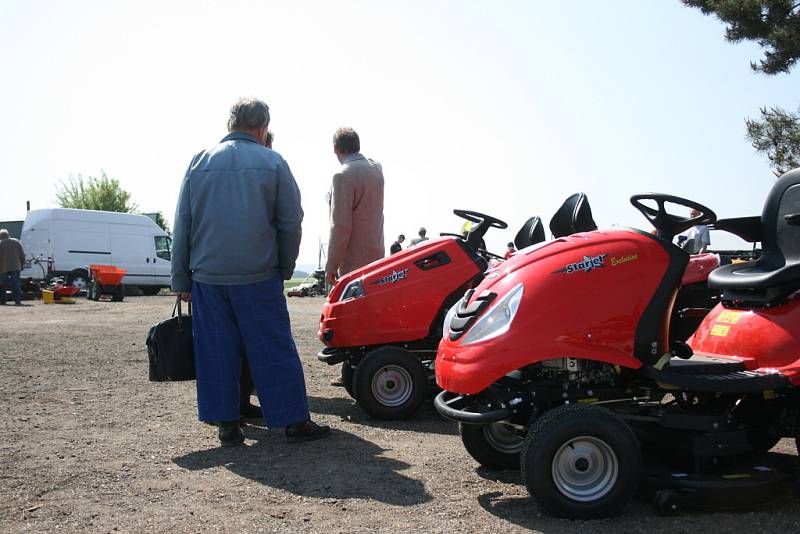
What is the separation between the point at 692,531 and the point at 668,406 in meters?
0.70

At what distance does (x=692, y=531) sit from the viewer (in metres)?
3.26

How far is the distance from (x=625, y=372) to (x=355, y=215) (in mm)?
3430

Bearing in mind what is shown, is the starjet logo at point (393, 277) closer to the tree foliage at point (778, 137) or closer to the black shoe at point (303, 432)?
the black shoe at point (303, 432)

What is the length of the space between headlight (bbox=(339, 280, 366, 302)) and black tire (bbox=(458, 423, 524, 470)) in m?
1.89

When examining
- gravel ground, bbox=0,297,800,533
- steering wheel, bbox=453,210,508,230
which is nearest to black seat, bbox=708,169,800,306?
gravel ground, bbox=0,297,800,533

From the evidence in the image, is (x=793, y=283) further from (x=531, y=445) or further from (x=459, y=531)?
(x=459, y=531)

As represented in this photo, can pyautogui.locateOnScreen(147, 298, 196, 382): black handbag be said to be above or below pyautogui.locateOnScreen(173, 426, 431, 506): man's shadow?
above

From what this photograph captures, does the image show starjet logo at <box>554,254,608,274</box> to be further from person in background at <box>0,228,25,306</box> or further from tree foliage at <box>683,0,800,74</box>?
person in background at <box>0,228,25,306</box>

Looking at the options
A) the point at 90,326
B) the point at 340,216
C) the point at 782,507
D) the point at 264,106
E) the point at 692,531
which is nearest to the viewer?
the point at 692,531

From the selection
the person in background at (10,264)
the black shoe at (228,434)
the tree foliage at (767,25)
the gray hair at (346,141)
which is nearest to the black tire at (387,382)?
the black shoe at (228,434)

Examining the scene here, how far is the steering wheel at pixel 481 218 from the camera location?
5.99 m

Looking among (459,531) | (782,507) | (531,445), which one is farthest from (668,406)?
(459,531)

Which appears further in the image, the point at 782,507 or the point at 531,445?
the point at 782,507

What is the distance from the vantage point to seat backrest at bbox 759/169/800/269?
390 cm
